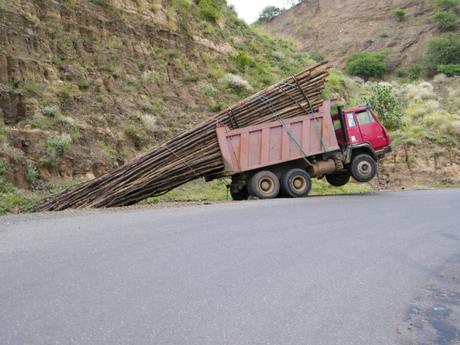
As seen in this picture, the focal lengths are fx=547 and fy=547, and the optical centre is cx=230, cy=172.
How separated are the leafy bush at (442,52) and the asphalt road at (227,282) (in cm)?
4940

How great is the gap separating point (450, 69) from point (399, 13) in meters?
14.4

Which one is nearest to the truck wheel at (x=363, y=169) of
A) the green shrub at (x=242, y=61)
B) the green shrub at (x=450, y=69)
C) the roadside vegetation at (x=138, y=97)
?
the roadside vegetation at (x=138, y=97)

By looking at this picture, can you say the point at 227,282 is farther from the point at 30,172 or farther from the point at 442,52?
the point at 442,52

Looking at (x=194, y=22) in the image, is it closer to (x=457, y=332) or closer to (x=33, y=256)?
(x=33, y=256)

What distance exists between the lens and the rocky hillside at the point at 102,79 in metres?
16.0

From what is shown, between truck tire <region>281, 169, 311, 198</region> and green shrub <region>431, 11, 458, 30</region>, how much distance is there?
50573mm

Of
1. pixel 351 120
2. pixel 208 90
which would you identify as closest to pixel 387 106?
pixel 208 90

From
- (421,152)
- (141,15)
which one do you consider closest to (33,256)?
(141,15)

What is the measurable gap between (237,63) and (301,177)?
1392cm

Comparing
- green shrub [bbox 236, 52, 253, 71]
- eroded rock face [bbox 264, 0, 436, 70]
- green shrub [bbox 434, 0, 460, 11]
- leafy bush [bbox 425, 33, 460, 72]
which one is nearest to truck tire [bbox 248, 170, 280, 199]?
green shrub [bbox 236, 52, 253, 71]

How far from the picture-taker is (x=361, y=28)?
221 ft

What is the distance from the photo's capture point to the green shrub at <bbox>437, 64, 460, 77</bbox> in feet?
173

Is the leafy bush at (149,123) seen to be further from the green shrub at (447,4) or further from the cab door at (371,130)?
the green shrub at (447,4)

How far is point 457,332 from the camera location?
4.64 metres
